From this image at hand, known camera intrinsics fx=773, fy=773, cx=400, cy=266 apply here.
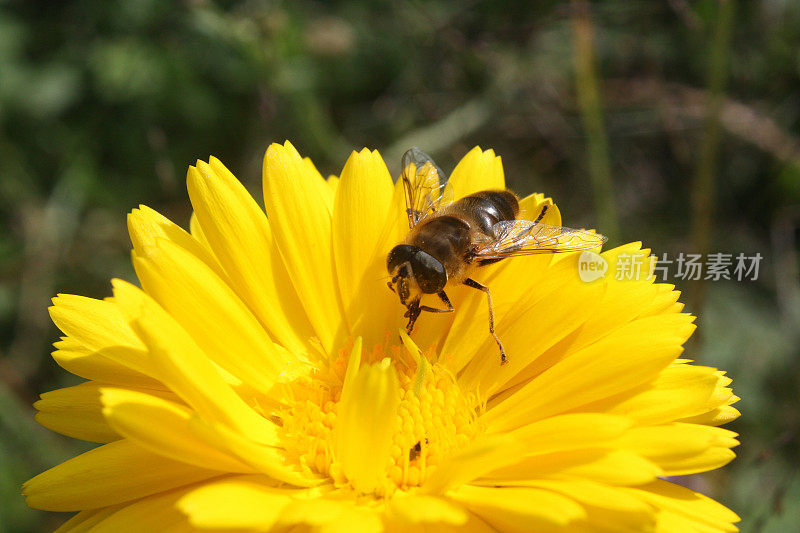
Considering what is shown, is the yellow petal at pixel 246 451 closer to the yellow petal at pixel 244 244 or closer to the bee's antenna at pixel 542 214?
the yellow petal at pixel 244 244

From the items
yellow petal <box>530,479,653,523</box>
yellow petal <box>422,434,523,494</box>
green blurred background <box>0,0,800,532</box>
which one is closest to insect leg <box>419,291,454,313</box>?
yellow petal <box>422,434,523,494</box>

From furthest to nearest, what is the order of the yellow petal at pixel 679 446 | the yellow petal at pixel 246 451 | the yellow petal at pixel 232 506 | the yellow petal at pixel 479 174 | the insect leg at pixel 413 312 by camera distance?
the yellow petal at pixel 479 174 → the insect leg at pixel 413 312 → the yellow petal at pixel 679 446 → the yellow petal at pixel 246 451 → the yellow petal at pixel 232 506

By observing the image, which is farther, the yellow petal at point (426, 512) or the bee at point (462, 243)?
the bee at point (462, 243)

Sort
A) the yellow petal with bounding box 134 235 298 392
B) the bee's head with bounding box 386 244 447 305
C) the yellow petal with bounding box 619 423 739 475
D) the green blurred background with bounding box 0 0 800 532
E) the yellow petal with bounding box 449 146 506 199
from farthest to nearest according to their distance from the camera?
the green blurred background with bounding box 0 0 800 532, the yellow petal with bounding box 449 146 506 199, the bee's head with bounding box 386 244 447 305, the yellow petal with bounding box 134 235 298 392, the yellow petal with bounding box 619 423 739 475

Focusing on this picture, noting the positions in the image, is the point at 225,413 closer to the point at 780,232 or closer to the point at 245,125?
the point at 245,125

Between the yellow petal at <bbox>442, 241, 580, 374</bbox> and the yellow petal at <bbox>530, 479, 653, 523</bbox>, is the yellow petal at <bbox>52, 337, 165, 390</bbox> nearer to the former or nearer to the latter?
the yellow petal at <bbox>442, 241, 580, 374</bbox>

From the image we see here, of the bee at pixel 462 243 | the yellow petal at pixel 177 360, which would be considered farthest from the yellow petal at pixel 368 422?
the bee at pixel 462 243

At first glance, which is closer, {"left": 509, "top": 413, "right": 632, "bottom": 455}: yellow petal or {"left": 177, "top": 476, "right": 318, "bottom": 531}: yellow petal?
{"left": 177, "top": 476, "right": 318, "bottom": 531}: yellow petal
